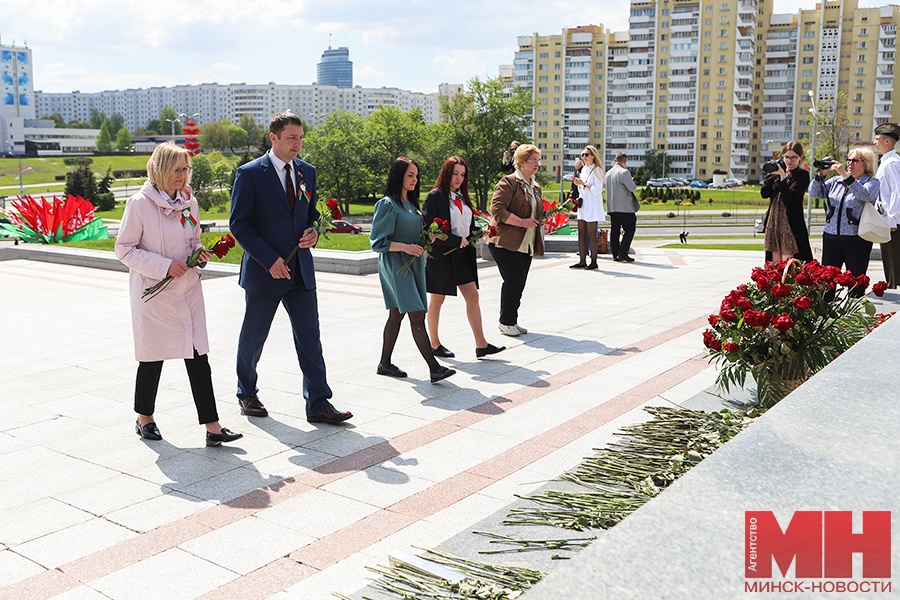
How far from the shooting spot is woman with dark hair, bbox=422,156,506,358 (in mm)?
6863

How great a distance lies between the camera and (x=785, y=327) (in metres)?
4.50

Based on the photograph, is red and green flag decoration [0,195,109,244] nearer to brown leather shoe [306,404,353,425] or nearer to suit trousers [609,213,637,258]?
suit trousers [609,213,637,258]

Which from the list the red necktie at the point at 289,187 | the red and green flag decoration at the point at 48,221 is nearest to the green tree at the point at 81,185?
the red and green flag decoration at the point at 48,221

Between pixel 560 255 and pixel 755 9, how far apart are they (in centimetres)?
11085

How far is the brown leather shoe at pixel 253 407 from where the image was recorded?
5277 mm

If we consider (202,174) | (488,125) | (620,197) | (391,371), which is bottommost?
(391,371)

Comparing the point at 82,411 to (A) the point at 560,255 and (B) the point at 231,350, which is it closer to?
(B) the point at 231,350

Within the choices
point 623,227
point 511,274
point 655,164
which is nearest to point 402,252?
point 511,274

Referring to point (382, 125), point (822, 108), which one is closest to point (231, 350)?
point (822, 108)

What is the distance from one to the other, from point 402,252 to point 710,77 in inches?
4565

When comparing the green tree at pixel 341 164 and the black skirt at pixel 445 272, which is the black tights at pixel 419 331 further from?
the green tree at pixel 341 164

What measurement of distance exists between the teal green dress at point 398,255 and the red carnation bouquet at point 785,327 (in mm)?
2271

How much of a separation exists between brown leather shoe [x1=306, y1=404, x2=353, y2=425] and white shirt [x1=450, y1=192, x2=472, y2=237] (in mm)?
2323

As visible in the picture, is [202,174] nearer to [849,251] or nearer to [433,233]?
[849,251]
